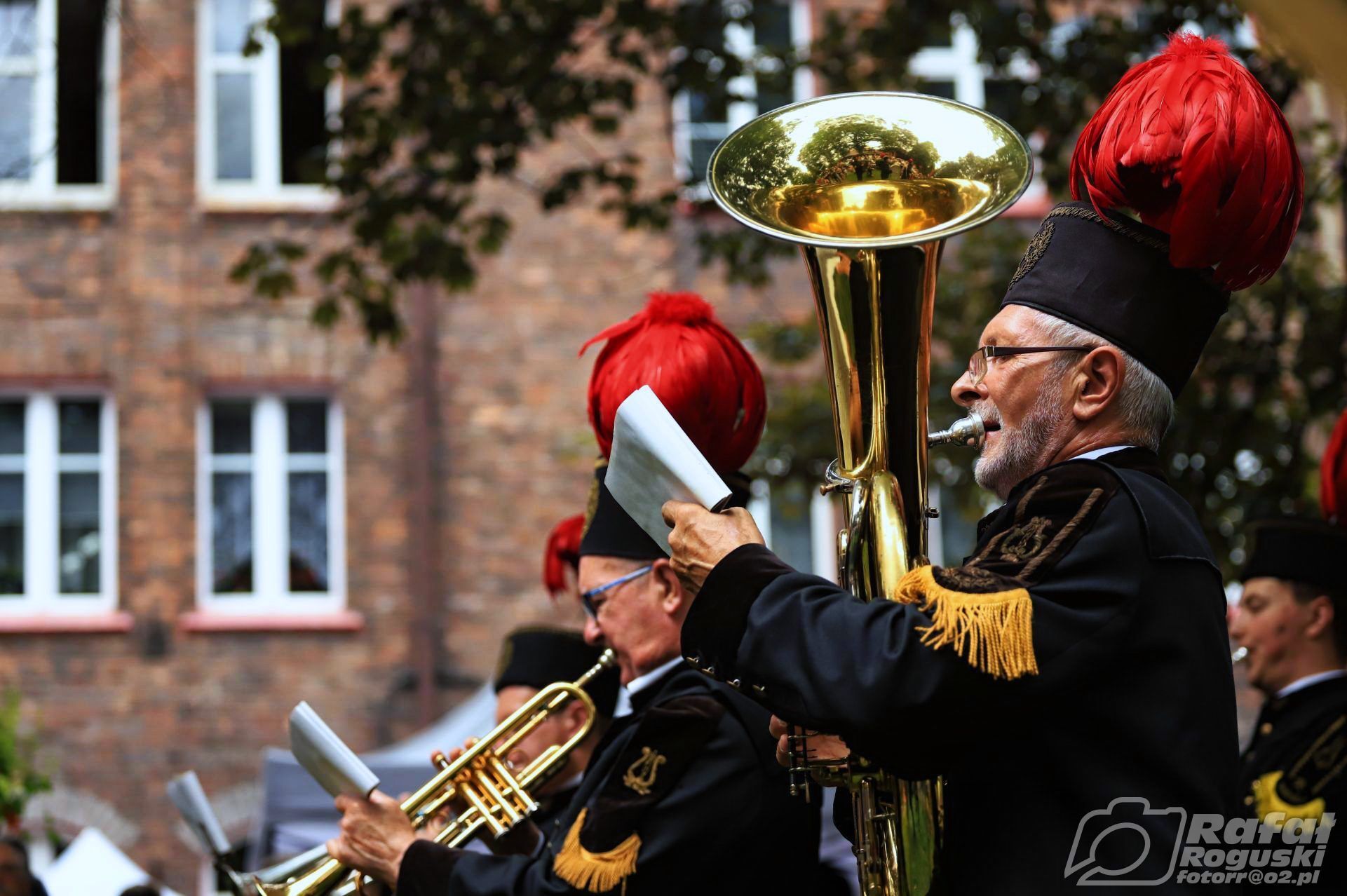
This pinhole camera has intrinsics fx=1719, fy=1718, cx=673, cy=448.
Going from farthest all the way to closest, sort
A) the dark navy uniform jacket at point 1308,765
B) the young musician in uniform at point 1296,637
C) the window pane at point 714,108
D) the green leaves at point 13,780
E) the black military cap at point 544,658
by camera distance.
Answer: the window pane at point 714,108
the green leaves at point 13,780
the black military cap at point 544,658
the young musician in uniform at point 1296,637
the dark navy uniform jacket at point 1308,765

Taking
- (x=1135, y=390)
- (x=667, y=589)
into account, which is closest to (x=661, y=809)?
(x=667, y=589)

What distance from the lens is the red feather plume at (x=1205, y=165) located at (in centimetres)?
260

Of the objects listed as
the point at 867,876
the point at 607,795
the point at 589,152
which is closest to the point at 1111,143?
the point at 867,876

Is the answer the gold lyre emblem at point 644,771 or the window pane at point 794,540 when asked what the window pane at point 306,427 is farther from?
the gold lyre emblem at point 644,771

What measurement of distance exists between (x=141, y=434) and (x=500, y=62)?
23.5 ft

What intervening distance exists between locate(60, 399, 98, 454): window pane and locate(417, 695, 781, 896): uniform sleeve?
37.4ft

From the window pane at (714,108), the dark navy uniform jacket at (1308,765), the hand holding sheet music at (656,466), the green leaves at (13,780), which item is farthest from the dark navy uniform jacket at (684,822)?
the window pane at (714,108)

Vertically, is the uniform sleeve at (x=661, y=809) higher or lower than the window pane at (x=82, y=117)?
lower

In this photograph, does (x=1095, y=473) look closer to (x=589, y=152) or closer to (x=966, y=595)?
A: (x=966, y=595)

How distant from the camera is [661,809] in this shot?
355cm

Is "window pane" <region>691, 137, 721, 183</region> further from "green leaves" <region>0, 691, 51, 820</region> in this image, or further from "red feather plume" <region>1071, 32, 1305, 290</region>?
"red feather plume" <region>1071, 32, 1305, 290</region>

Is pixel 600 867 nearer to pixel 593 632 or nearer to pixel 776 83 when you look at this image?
pixel 593 632

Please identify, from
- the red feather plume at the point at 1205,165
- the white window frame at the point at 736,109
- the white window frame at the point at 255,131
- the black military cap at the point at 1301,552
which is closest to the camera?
the red feather plume at the point at 1205,165

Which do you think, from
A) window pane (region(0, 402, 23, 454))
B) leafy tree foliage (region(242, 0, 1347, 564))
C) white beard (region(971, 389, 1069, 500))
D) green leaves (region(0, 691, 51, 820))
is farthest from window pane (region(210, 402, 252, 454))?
white beard (region(971, 389, 1069, 500))
